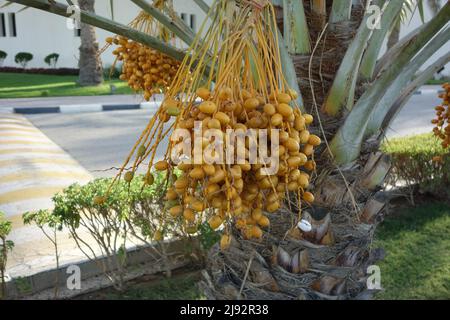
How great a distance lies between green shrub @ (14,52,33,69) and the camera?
1958 centimetres

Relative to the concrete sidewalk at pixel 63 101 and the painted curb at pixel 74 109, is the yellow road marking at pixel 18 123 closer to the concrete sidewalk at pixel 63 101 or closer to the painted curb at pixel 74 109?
the painted curb at pixel 74 109

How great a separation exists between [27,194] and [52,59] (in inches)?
639

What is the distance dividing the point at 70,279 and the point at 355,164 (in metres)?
2.33

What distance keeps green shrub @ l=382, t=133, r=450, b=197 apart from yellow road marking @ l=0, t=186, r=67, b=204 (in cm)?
377

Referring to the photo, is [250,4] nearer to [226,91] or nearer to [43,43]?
[226,91]

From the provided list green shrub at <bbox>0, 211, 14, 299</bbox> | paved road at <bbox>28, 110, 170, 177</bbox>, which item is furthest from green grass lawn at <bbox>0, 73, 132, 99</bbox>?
green shrub at <bbox>0, 211, 14, 299</bbox>

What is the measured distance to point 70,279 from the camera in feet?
10.7

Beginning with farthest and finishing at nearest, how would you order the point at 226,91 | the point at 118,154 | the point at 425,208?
the point at 118,154, the point at 425,208, the point at 226,91

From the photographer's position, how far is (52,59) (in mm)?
19812

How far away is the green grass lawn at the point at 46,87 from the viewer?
1464cm

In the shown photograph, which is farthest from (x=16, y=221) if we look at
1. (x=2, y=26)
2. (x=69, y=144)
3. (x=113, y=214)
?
(x=2, y=26)

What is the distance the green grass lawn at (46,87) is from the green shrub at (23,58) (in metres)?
1.05

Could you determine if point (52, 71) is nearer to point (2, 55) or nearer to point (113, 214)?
point (2, 55)
